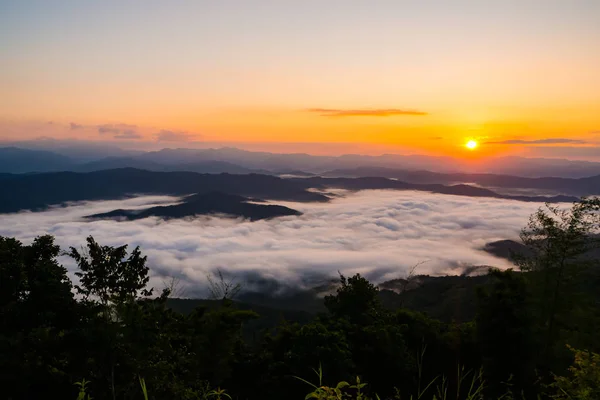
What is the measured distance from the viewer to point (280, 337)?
27359 mm

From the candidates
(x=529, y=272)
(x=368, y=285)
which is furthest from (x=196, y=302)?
(x=529, y=272)

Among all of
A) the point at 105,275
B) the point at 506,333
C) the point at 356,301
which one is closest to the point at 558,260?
the point at 506,333

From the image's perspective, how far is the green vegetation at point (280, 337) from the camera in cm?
1644

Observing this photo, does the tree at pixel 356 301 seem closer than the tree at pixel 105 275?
No

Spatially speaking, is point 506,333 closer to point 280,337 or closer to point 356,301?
point 356,301

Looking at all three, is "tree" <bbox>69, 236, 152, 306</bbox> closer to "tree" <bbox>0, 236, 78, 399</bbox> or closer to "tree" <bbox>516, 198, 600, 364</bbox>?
"tree" <bbox>0, 236, 78, 399</bbox>

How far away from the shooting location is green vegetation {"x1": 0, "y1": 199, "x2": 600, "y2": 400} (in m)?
16.4

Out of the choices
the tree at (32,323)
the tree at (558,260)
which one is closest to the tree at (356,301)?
the tree at (558,260)

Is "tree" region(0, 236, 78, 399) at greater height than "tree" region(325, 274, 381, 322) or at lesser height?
greater

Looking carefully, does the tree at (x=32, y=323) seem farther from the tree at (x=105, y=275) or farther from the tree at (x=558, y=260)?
the tree at (x=558, y=260)

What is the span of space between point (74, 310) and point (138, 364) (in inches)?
211

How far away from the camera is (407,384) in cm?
2736

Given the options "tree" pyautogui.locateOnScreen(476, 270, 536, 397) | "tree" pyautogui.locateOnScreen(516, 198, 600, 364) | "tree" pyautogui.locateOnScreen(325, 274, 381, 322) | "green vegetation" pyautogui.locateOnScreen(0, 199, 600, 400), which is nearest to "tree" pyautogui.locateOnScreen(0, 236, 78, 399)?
"green vegetation" pyautogui.locateOnScreen(0, 199, 600, 400)

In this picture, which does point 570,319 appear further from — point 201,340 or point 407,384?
point 201,340
